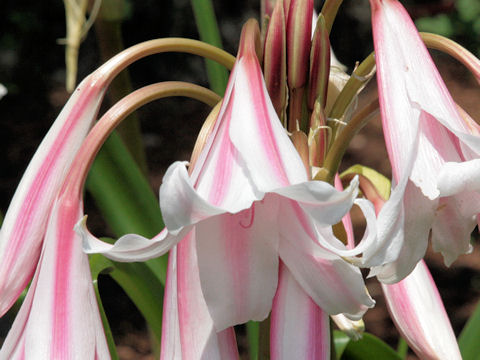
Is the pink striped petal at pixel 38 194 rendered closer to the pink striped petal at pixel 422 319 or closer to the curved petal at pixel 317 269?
the curved petal at pixel 317 269

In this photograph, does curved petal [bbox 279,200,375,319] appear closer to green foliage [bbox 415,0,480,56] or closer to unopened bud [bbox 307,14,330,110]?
unopened bud [bbox 307,14,330,110]

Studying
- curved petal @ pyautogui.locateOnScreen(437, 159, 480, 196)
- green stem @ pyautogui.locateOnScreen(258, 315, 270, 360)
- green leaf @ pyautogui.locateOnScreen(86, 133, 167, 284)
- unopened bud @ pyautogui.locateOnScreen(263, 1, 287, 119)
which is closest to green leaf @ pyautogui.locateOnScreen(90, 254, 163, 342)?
green leaf @ pyautogui.locateOnScreen(86, 133, 167, 284)

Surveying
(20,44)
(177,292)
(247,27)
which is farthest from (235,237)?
(20,44)

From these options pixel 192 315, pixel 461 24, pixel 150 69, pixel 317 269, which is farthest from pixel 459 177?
pixel 150 69

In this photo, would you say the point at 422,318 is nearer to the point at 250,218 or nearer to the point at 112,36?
the point at 250,218

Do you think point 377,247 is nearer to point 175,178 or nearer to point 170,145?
point 175,178
